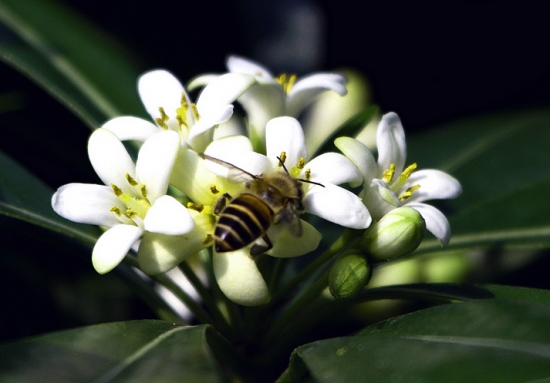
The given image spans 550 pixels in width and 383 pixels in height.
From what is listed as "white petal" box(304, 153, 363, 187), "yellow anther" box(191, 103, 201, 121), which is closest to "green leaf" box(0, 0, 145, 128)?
"yellow anther" box(191, 103, 201, 121)

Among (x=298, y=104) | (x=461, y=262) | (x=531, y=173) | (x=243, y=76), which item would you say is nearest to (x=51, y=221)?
(x=243, y=76)

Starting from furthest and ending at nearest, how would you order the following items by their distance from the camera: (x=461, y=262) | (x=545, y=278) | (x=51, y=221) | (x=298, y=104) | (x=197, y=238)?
1. (x=461, y=262)
2. (x=545, y=278)
3. (x=298, y=104)
4. (x=51, y=221)
5. (x=197, y=238)

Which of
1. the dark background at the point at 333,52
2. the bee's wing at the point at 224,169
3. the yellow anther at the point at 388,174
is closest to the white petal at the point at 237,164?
the bee's wing at the point at 224,169

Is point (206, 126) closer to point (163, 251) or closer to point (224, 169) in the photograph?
point (224, 169)

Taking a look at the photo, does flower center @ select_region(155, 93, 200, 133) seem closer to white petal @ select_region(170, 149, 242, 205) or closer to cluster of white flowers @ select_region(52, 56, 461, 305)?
cluster of white flowers @ select_region(52, 56, 461, 305)

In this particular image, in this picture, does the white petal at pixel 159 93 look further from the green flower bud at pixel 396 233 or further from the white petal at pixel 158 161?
the green flower bud at pixel 396 233

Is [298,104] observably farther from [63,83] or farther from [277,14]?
[277,14]

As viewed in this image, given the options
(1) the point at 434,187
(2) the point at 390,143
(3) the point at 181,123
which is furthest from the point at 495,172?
(3) the point at 181,123
